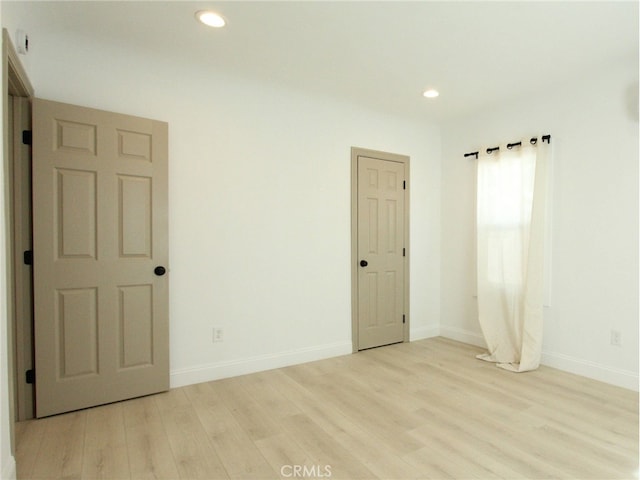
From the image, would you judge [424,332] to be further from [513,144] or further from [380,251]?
[513,144]

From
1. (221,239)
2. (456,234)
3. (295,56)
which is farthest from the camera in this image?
(456,234)

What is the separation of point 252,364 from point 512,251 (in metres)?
2.69

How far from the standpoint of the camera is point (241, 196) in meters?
3.06

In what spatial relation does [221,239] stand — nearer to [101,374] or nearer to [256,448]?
[101,374]

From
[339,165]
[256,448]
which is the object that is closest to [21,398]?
[256,448]

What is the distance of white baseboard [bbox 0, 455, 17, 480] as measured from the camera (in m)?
1.59

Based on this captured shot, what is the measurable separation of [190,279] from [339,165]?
1821 millimetres

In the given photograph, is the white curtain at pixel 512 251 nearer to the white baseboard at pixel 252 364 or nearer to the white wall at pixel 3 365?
the white baseboard at pixel 252 364

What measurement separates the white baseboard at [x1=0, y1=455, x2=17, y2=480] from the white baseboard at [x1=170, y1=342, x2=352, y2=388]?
3.61 feet

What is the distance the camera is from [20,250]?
2.24 meters

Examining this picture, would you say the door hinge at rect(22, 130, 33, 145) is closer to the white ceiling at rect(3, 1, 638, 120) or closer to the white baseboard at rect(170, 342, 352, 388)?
the white ceiling at rect(3, 1, 638, 120)

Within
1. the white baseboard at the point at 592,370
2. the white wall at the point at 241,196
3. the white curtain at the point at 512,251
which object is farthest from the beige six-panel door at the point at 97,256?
the white baseboard at the point at 592,370

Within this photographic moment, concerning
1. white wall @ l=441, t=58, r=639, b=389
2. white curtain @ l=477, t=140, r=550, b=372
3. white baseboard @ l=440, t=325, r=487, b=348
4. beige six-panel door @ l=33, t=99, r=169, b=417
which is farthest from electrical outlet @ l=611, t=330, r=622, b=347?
beige six-panel door @ l=33, t=99, r=169, b=417

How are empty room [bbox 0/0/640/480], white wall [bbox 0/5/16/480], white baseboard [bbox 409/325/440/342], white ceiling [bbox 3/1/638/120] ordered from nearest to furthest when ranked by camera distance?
white wall [bbox 0/5/16/480]
empty room [bbox 0/0/640/480]
white ceiling [bbox 3/1/638/120]
white baseboard [bbox 409/325/440/342]
